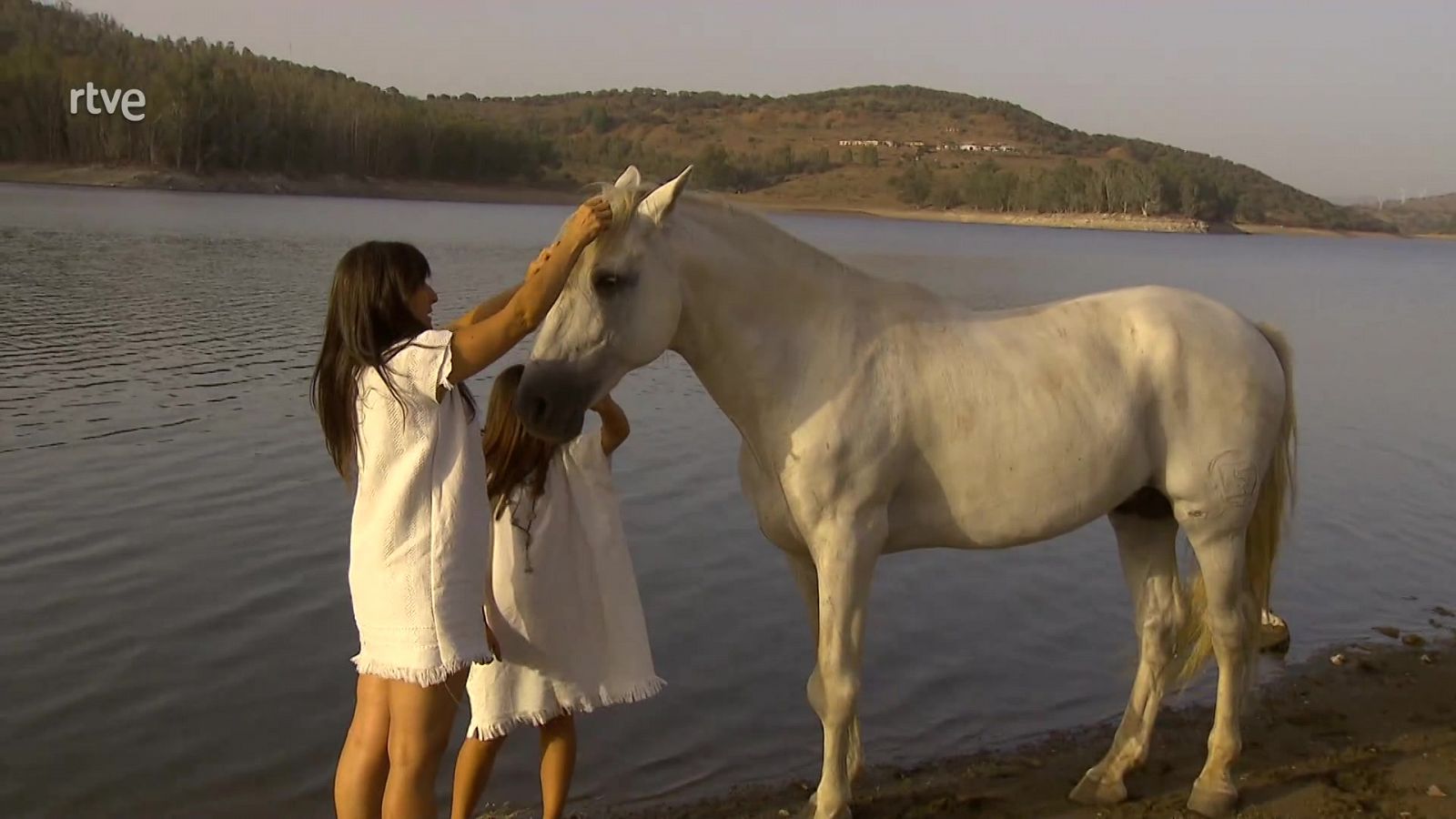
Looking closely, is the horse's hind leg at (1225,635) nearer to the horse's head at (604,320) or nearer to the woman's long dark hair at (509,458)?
the horse's head at (604,320)

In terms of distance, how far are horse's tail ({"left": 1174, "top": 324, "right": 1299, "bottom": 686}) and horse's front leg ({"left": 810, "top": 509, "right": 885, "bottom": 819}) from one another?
148 cm

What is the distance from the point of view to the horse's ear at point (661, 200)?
134 inches

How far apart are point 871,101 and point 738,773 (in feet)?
597

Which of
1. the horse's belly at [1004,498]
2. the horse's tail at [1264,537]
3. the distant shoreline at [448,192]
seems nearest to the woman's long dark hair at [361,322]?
the horse's belly at [1004,498]

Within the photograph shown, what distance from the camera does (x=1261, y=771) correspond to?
4652 millimetres

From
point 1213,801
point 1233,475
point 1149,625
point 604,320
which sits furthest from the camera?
point 1149,625

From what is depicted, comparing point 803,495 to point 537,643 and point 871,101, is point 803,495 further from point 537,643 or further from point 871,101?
point 871,101

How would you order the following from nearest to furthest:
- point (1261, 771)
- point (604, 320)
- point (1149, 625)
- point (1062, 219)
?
Result: point (604, 320) → point (1149, 625) → point (1261, 771) → point (1062, 219)

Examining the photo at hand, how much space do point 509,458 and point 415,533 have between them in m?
0.49

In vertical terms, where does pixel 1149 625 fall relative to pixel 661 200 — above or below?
below

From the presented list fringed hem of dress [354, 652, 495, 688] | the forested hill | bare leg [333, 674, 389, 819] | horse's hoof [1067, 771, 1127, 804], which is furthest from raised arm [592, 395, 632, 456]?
the forested hill

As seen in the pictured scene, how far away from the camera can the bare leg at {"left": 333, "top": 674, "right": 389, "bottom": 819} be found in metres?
3.28

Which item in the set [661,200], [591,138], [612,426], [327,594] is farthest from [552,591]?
[591,138]

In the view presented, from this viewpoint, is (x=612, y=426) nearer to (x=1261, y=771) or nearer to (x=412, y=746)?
(x=412, y=746)
